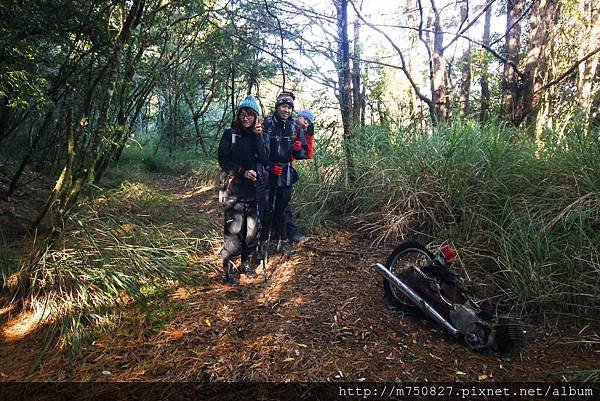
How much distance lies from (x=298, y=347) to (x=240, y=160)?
2026mm

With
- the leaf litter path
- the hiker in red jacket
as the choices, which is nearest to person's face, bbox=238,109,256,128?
the hiker in red jacket

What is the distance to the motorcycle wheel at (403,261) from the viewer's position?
294 centimetres

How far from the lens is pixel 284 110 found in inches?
167

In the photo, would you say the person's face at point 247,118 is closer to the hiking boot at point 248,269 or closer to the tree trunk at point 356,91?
the hiking boot at point 248,269

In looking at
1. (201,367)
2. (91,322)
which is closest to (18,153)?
(91,322)

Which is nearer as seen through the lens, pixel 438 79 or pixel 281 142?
pixel 281 142

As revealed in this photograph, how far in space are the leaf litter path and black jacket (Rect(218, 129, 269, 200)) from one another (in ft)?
3.55

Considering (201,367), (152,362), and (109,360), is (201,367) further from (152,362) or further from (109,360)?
(109,360)

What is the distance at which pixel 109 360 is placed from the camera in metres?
2.40

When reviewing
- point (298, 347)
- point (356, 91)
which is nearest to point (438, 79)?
point (356, 91)

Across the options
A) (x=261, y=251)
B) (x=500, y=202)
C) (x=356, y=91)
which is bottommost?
(x=261, y=251)

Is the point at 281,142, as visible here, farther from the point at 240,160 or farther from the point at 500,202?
the point at 500,202

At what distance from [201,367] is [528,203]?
3282 millimetres

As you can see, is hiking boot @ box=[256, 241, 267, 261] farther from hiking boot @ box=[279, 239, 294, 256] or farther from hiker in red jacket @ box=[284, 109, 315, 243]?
hiker in red jacket @ box=[284, 109, 315, 243]
